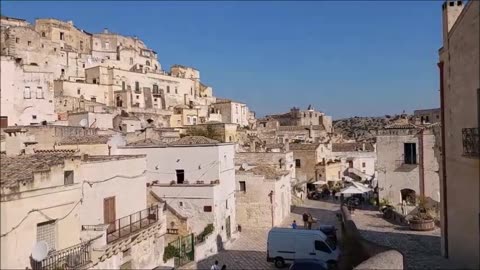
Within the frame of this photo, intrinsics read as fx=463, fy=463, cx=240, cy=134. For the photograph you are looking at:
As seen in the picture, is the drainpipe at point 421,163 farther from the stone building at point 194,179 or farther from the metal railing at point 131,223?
the metal railing at point 131,223

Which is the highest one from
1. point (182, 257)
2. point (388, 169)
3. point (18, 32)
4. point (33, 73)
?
point (18, 32)

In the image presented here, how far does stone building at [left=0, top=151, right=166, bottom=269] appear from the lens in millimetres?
14586

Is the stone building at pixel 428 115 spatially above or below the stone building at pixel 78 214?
above

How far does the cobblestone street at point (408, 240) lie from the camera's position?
47.2 ft

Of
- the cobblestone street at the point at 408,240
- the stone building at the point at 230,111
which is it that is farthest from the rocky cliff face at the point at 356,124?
the cobblestone street at the point at 408,240

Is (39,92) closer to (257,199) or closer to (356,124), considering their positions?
(257,199)

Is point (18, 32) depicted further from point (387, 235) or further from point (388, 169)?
point (387, 235)

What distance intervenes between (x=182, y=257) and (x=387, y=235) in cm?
1033

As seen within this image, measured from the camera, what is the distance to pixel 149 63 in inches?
3612

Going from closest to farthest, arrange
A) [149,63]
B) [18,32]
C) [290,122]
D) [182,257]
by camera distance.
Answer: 1. [182,257]
2. [18,32]
3. [149,63]
4. [290,122]

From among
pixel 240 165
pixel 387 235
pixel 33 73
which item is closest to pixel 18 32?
pixel 33 73

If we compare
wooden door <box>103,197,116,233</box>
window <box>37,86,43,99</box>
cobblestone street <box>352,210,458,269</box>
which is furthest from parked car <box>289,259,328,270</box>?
window <box>37,86,43,99</box>

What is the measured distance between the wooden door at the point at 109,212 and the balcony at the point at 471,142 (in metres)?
14.2

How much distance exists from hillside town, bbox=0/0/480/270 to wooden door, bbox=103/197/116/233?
7cm
